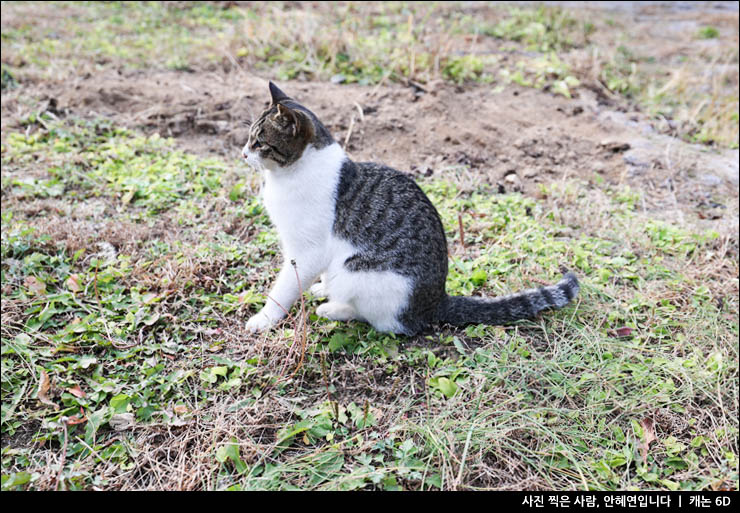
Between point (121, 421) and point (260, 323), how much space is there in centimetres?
80

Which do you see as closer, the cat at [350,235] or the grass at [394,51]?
the cat at [350,235]

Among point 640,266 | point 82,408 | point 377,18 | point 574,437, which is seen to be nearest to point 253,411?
point 82,408

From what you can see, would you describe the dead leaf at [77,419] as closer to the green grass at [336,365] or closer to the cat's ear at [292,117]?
the green grass at [336,365]

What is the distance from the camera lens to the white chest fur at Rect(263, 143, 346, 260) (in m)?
2.68

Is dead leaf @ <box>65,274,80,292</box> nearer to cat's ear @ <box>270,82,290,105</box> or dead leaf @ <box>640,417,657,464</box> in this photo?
cat's ear @ <box>270,82,290,105</box>

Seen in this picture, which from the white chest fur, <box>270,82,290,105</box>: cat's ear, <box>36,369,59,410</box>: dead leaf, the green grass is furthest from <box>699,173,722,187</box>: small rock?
<box>36,369,59,410</box>: dead leaf

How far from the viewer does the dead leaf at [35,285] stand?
292cm

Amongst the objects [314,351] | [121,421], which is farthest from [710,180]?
[121,421]

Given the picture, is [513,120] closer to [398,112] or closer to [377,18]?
[398,112]

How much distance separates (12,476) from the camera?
2.02 m

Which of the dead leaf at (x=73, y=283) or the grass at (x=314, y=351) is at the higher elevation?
the dead leaf at (x=73, y=283)

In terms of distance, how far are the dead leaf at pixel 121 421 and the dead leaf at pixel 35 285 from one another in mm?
1055

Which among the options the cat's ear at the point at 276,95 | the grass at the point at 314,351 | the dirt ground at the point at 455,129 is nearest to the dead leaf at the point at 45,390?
the grass at the point at 314,351

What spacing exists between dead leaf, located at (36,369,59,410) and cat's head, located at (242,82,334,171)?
4.56ft
